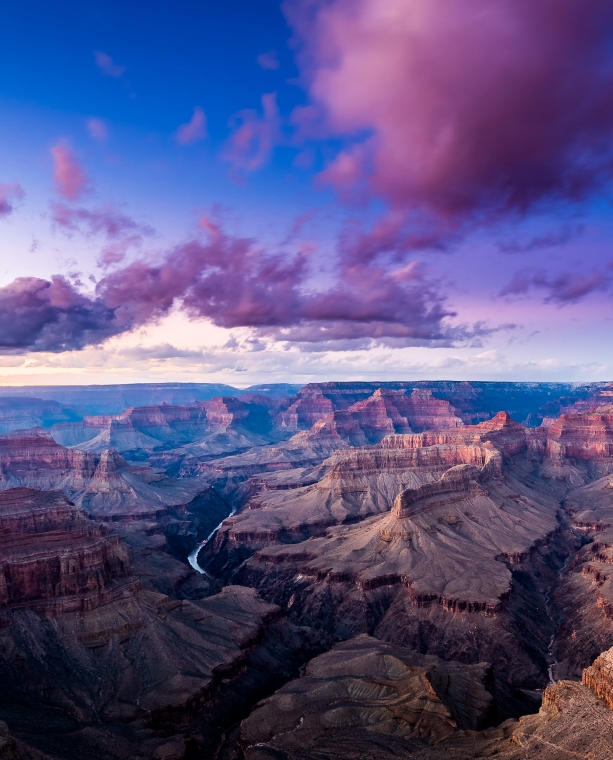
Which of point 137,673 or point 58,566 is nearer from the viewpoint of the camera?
point 137,673

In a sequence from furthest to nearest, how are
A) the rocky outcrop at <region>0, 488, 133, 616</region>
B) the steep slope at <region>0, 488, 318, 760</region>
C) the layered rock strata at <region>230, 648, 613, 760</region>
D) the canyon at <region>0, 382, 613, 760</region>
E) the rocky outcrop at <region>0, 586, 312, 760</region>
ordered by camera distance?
the rocky outcrop at <region>0, 488, 133, 616</region> < the steep slope at <region>0, 488, 318, 760</region> < the rocky outcrop at <region>0, 586, 312, 760</region> < the canyon at <region>0, 382, 613, 760</region> < the layered rock strata at <region>230, 648, 613, 760</region>

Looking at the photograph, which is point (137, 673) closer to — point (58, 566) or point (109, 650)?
point (109, 650)

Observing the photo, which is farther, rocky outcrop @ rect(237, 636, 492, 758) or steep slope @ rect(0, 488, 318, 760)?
steep slope @ rect(0, 488, 318, 760)

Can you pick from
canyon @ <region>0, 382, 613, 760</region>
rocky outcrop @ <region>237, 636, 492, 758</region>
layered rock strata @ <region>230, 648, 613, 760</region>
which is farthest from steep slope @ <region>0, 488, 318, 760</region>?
layered rock strata @ <region>230, 648, 613, 760</region>

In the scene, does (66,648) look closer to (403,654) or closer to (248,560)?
(403,654)

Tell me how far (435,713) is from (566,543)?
109m

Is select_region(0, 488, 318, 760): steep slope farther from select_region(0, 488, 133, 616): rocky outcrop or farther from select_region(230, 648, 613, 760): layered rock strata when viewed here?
select_region(230, 648, 613, 760): layered rock strata

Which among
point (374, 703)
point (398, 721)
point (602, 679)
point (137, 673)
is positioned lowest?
point (137, 673)

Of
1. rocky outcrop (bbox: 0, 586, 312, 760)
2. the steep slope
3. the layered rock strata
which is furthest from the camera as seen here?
the steep slope

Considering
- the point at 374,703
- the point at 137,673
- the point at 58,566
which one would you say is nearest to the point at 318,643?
the point at 137,673

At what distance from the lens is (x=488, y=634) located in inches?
4296

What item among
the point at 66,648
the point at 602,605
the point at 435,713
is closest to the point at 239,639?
the point at 66,648

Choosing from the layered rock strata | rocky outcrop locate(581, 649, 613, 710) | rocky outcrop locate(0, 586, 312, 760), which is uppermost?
rocky outcrop locate(581, 649, 613, 710)

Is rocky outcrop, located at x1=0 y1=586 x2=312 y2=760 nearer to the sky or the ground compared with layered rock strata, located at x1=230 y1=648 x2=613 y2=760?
nearer to the ground
